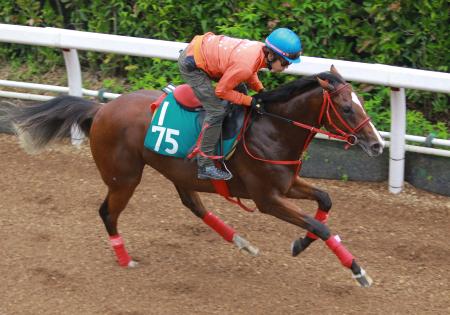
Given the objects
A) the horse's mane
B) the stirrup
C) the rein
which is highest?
the horse's mane

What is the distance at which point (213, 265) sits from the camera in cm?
663

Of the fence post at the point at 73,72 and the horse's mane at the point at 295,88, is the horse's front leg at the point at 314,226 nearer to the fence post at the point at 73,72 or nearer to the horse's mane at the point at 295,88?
the horse's mane at the point at 295,88

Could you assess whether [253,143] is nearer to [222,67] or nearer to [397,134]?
[222,67]

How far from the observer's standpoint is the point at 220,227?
22.1ft

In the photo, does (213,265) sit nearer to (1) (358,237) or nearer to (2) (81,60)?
(1) (358,237)

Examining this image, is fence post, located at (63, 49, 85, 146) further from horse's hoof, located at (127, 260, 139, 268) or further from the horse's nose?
the horse's nose

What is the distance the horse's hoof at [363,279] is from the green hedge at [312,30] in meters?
2.36

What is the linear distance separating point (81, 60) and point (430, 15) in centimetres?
421

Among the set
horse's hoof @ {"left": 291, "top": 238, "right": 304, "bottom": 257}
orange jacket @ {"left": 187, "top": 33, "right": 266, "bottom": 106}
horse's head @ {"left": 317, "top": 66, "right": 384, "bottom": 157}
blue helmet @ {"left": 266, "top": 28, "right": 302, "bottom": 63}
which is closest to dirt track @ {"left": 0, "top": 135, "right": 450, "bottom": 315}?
horse's hoof @ {"left": 291, "top": 238, "right": 304, "bottom": 257}

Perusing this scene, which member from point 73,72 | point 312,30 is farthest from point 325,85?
point 73,72

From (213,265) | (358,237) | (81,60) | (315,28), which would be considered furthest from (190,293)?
(81,60)

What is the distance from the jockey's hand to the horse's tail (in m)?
1.47

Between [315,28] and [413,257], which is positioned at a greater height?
[315,28]

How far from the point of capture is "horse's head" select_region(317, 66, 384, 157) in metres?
5.68
